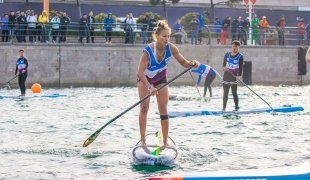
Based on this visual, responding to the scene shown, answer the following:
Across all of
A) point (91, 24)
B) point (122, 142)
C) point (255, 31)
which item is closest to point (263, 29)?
point (255, 31)

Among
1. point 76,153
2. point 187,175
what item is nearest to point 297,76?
point 76,153

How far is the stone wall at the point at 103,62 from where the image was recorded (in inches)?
1250

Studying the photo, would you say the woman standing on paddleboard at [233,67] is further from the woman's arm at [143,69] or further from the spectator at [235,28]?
the spectator at [235,28]

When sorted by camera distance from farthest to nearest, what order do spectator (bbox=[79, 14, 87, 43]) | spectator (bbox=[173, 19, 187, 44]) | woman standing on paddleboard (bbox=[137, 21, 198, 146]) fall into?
spectator (bbox=[173, 19, 187, 44]) → spectator (bbox=[79, 14, 87, 43]) → woman standing on paddleboard (bbox=[137, 21, 198, 146])

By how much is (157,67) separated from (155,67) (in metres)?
0.03

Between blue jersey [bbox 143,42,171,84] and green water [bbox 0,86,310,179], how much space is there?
1.23 m

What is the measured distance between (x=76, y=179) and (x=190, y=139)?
4.20m

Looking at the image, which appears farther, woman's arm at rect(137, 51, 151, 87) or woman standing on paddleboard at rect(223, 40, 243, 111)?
woman standing on paddleboard at rect(223, 40, 243, 111)

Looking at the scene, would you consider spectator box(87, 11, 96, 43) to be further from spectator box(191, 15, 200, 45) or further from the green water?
the green water

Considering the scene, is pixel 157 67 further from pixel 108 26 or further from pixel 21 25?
pixel 108 26

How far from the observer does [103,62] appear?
33.3 metres

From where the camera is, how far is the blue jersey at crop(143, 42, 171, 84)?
417 inches

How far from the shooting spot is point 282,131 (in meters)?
14.3

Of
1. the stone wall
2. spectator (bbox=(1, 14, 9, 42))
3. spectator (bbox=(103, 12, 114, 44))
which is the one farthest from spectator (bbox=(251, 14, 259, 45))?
spectator (bbox=(1, 14, 9, 42))
